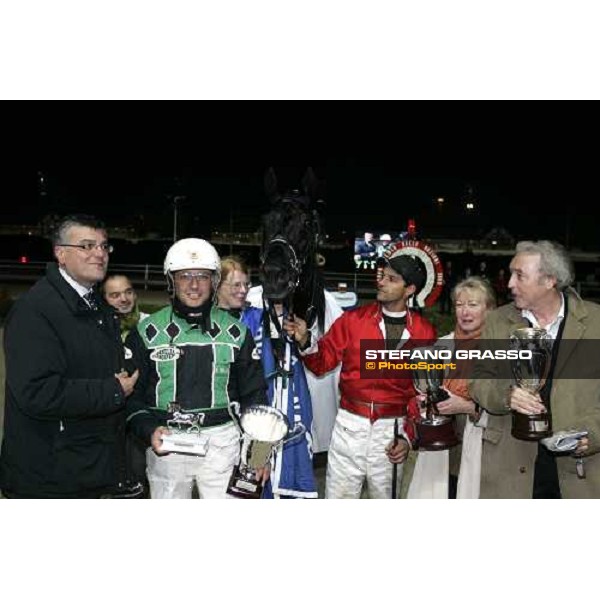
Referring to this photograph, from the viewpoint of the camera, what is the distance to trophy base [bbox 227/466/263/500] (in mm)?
2791

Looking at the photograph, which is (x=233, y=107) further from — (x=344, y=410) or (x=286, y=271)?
(x=344, y=410)

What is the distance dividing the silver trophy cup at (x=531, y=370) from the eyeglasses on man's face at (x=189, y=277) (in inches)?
54.9

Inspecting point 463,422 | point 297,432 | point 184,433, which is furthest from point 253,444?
point 463,422

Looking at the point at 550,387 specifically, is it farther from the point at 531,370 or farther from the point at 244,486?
the point at 244,486

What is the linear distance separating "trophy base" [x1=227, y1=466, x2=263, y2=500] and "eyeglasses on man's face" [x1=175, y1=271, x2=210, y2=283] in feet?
2.78

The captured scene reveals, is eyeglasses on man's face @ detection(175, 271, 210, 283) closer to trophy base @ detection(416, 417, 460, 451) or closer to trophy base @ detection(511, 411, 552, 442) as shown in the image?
trophy base @ detection(416, 417, 460, 451)

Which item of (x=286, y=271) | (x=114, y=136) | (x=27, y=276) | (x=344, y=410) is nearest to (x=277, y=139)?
(x=114, y=136)

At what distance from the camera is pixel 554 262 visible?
2961 millimetres

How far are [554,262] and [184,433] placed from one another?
178 cm

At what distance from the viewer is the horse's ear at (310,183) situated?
3572 mm

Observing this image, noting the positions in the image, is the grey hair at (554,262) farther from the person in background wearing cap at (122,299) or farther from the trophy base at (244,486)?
the person in background wearing cap at (122,299)

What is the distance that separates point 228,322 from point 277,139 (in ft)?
7.72

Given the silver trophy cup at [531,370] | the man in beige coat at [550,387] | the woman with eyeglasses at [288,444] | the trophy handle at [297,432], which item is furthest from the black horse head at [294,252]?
the silver trophy cup at [531,370]

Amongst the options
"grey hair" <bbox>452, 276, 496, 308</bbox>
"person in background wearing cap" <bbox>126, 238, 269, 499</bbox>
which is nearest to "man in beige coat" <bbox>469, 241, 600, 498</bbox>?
"grey hair" <bbox>452, 276, 496, 308</bbox>
